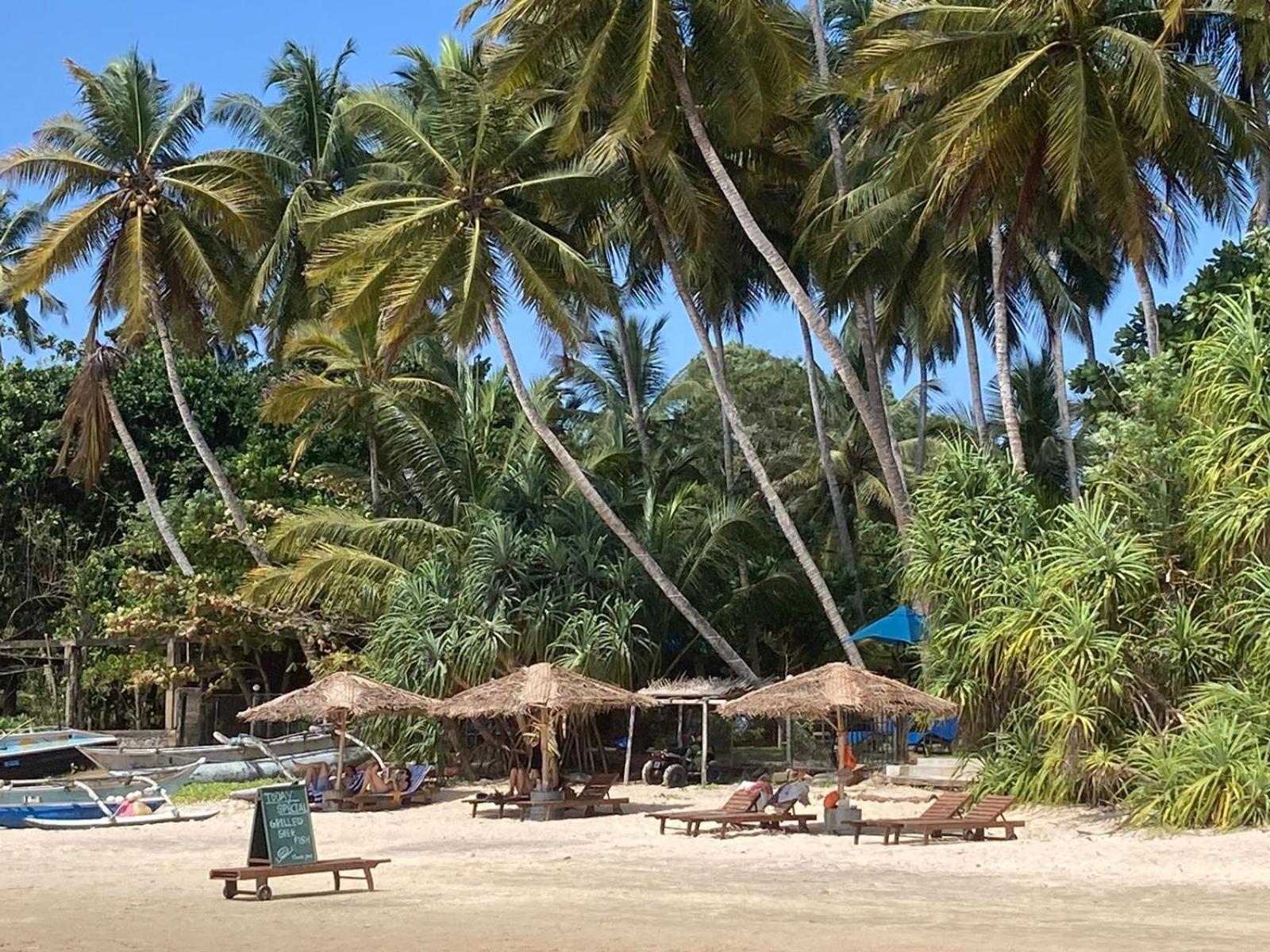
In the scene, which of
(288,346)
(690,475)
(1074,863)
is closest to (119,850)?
(1074,863)

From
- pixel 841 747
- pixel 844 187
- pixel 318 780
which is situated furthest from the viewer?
pixel 844 187

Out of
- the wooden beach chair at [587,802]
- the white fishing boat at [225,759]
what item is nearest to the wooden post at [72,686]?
the white fishing boat at [225,759]

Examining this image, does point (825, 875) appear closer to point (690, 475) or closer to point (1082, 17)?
point (1082, 17)

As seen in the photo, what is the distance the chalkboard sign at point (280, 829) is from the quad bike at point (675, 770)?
38.8 feet

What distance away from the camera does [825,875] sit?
1369cm

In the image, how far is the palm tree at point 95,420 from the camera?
99.7 ft

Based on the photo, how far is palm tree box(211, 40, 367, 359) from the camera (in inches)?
1246

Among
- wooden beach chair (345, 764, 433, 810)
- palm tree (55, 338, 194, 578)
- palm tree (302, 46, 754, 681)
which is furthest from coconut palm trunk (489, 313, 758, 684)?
palm tree (55, 338, 194, 578)

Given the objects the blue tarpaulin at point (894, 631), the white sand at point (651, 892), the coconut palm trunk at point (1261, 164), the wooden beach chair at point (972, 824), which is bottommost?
the white sand at point (651, 892)

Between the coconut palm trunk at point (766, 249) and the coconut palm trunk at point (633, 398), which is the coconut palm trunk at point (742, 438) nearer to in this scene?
the coconut palm trunk at point (766, 249)

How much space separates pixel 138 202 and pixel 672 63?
11958mm

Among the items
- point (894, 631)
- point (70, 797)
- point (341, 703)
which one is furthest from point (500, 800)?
point (894, 631)

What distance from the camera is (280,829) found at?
1191 cm

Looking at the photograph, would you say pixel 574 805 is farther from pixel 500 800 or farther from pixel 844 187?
pixel 844 187
